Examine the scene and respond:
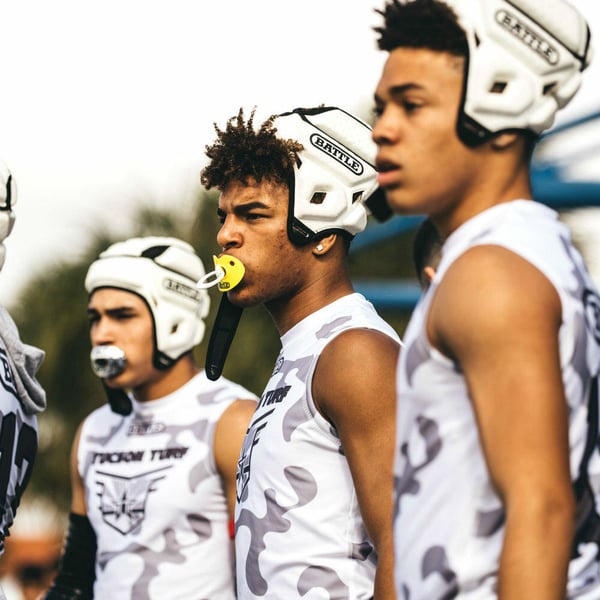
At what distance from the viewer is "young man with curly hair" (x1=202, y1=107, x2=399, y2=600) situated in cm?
372

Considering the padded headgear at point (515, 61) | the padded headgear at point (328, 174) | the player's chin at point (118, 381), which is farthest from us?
the player's chin at point (118, 381)

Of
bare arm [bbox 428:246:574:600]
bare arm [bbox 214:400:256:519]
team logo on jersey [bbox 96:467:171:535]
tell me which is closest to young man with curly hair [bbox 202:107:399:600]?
bare arm [bbox 428:246:574:600]

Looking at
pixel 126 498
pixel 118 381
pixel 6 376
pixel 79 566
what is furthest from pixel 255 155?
pixel 79 566

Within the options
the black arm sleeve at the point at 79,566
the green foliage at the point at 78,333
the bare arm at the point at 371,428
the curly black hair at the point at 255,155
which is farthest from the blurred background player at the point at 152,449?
the green foliage at the point at 78,333

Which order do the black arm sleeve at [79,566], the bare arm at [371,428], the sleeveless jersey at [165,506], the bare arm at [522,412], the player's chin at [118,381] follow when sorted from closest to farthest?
1. the bare arm at [522,412]
2. the bare arm at [371,428]
3. the sleeveless jersey at [165,506]
4. the black arm sleeve at [79,566]
5. the player's chin at [118,381]

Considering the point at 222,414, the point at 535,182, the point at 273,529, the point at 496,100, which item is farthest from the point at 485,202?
the point at 535,182

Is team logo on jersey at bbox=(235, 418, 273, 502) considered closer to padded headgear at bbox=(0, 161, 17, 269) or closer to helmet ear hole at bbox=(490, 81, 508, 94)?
padded headgear at bbox=(0, 161, 17, 269)

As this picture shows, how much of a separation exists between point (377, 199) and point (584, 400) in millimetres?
2362

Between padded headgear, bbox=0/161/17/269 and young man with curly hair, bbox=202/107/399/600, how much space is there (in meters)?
0.81

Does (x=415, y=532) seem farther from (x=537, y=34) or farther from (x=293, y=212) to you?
(x=293, y=212)

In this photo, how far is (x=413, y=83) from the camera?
8.95 ft

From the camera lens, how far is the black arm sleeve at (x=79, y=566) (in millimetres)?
6320

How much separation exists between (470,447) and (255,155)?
2.21 meters

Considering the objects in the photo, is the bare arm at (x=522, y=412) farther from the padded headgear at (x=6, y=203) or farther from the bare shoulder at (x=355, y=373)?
the padded headgear at (x=6, y=203)
